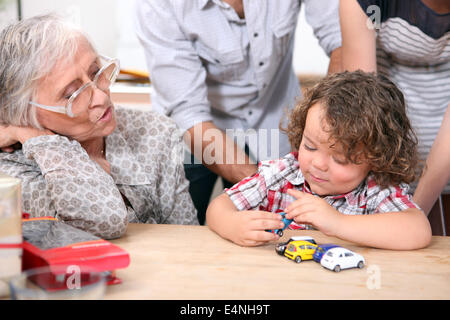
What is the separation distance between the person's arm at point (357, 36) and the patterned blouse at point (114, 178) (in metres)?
A: 0.54

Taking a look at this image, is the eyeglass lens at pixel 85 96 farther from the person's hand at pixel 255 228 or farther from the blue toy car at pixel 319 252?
the blue toy car at pixel 319 252

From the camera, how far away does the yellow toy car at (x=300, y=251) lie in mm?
1031

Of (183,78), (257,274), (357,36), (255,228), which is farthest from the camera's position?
(183,78)

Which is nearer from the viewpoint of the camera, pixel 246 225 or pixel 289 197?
pixel 246 225

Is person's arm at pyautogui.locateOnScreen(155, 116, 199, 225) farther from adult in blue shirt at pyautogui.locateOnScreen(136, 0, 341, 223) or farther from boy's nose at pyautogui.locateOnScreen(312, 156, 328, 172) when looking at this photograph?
boy's nose at pyautogui.locateOnScreen(312, 156, 328, 172)

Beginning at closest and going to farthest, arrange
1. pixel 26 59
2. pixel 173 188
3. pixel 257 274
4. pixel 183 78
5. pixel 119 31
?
pixel 257 274
pixel 26 59
pixel 173 188
pixel 183 78
pixel 119 31

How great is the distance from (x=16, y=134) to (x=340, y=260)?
822 millimetres

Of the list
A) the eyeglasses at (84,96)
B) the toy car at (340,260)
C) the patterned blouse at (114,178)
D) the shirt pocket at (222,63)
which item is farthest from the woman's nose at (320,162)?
the shirt pocket at (222,63)

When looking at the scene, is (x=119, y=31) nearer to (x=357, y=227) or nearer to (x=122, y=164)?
(x=122, y=164)

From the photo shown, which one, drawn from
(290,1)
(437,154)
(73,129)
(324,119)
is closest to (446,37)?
(437,154)

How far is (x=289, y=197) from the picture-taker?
138 centimetres

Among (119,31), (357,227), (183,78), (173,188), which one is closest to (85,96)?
(173,188)

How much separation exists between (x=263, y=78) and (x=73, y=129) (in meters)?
0.71

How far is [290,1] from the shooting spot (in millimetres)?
1778
